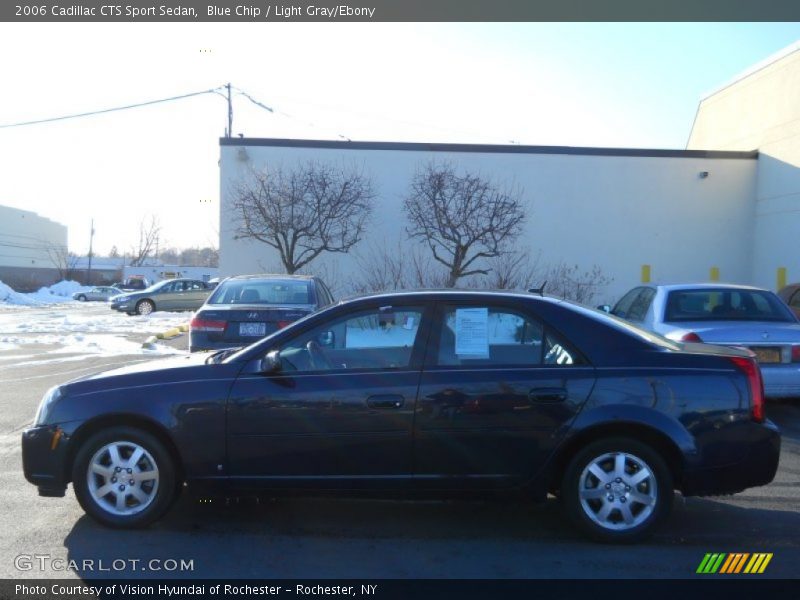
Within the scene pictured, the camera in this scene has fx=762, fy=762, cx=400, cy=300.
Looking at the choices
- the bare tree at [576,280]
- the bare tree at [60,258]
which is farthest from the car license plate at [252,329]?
the bare tree at [60,258]

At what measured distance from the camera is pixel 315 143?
899 inches

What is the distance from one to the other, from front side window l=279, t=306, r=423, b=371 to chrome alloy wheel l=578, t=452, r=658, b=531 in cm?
142

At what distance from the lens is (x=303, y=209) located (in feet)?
69.9

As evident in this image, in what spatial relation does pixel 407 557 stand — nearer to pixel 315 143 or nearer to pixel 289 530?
pixel 289 530

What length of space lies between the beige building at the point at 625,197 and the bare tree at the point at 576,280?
0.22m

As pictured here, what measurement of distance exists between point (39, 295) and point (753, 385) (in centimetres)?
5404

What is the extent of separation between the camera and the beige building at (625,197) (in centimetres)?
2283

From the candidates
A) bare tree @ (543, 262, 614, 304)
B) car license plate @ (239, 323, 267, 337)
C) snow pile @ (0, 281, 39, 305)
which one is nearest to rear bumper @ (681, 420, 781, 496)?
car license plate @ (239, 323, 267, 337)

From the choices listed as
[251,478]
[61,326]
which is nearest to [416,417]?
[251,478]

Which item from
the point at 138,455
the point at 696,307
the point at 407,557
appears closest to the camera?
the point at 407,557

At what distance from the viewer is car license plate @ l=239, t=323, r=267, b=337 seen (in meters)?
9.12

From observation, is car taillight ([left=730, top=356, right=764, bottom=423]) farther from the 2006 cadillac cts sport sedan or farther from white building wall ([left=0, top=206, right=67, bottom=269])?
white building wall ([left=0, top=206, right=67, bottom=269])

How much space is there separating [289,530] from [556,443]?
1912 mm

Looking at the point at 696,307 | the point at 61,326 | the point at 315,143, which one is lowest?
the point at 61,326
